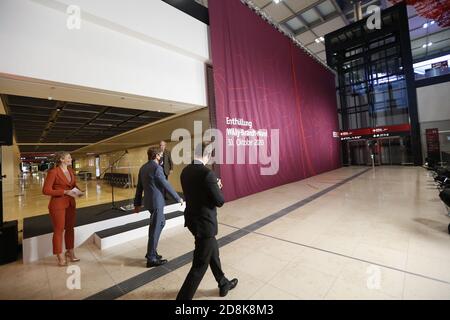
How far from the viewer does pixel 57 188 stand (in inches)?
94.9

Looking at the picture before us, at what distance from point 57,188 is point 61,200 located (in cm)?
15

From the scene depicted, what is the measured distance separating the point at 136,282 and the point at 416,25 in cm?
1673

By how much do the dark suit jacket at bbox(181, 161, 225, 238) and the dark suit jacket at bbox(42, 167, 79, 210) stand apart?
1808mm

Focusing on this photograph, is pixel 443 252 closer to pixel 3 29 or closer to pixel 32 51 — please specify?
pixel 32 51

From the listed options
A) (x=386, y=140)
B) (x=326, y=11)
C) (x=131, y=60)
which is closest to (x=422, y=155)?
(x=386, y=140)

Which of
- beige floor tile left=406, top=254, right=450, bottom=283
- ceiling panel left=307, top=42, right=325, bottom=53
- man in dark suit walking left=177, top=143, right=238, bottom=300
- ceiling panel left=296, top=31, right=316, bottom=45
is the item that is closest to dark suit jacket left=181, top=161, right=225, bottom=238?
man in dark suit walking left=177, top=143, right=238, bottom=300

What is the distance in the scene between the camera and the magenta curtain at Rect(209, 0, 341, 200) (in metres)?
5.46

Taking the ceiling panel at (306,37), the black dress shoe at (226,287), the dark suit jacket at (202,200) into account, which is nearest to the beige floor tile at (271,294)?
the black dress shoe at (226,287)

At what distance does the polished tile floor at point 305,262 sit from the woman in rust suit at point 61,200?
334mm

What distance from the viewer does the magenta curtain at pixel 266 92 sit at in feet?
17.9

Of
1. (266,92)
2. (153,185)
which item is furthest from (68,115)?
(266,92)

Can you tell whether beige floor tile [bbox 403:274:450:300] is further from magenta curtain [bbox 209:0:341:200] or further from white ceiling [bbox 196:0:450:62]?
white ceiling [bbox 196:0:450:62]

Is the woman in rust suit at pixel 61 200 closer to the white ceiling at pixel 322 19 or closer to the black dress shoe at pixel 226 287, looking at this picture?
the black dress shoe at pixel 226 287

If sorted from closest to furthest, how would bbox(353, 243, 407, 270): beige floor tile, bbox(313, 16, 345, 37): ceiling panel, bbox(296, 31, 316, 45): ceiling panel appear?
bbox(353, 243, 407, 270): beige floor tile → bbox(313, 16, 345, 37): ceiling panel → bbox(296, 31, 316, 45): ceiling panel
